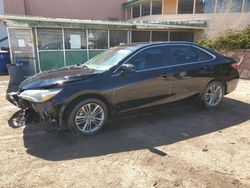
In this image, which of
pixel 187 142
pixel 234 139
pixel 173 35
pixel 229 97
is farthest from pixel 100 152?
pixel 173 35

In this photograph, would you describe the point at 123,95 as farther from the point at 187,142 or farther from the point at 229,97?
the point at 229,97

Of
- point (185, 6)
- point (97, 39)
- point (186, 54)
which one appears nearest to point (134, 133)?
point (186, 54)

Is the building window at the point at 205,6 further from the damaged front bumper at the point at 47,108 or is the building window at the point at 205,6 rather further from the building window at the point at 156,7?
the damaged front bumper at the point at 47,108

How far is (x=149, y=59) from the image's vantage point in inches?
189

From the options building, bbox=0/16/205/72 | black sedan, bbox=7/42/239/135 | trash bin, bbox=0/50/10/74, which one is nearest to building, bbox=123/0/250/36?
building, bbox=0/16/205/72

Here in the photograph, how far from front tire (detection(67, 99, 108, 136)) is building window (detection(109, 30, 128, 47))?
8.74 m

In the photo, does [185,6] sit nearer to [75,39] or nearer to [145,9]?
[145,9]

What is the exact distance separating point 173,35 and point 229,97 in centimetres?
884

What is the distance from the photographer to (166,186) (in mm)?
2850

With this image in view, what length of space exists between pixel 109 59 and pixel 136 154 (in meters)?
2.11

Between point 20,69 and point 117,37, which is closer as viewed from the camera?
point 20,69

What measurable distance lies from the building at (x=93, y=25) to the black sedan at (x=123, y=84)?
20.2 feet

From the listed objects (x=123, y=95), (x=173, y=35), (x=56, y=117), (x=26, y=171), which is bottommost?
(x=26, y=171)

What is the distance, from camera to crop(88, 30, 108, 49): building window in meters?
11.9
